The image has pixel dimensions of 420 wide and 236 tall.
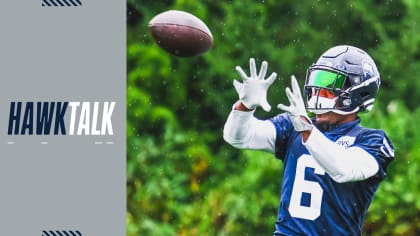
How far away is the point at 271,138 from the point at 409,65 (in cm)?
522

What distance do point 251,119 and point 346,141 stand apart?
1.50 ft

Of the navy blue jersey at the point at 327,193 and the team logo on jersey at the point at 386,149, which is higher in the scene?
the team logo on jersey at the point at 386,149

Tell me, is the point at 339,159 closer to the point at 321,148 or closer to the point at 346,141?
the point at 321,148

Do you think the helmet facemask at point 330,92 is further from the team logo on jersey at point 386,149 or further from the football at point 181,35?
the football at point 181,35

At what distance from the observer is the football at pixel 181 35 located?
6.19 metres

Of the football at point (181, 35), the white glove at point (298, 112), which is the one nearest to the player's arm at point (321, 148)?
the white glove at point (298, 112)

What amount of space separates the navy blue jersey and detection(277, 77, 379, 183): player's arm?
0.19m

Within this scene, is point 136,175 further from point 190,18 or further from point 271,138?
point 271,138

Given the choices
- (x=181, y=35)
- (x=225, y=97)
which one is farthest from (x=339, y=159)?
(x=225, y=97)

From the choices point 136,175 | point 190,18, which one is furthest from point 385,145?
point 136,175

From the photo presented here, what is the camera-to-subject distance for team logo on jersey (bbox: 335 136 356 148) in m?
5.34

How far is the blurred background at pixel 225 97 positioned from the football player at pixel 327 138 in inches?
122

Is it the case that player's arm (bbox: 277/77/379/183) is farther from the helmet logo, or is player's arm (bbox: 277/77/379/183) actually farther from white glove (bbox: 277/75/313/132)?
the helmet logo
